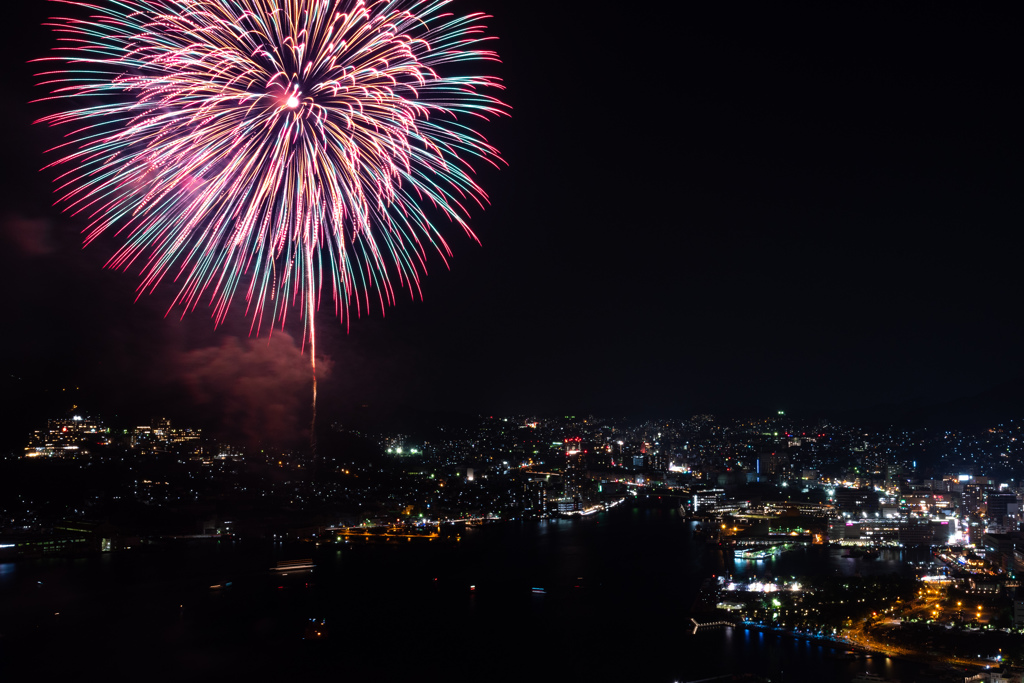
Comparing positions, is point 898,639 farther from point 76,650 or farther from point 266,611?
point 76,650

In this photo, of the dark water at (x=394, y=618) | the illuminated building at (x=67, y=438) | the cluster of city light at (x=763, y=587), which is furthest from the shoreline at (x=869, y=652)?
the illuminated building at (x=67, y=438)

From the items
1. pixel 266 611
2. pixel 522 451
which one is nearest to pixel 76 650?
pixel 266 611

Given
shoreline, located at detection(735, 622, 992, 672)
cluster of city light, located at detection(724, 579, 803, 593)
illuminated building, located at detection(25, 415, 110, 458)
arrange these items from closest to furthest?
shoreline, located at detection(735, 622, 992, 672) < cluster of city light, located at detection(724, 579, 803, 593) < illuminated building, located at detection(25, 415, 110, 458)

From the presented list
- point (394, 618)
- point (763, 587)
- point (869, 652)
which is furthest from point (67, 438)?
point (869, 652)

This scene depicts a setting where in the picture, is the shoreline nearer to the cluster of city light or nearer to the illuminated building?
the cluster of city light

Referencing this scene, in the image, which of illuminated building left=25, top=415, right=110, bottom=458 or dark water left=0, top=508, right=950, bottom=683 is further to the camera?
illuminated building left=25, top=415, right=110, bottom=458

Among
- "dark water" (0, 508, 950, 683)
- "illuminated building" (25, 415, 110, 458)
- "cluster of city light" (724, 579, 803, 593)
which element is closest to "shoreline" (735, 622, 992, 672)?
"dark water" (0, 508, 950, 683)

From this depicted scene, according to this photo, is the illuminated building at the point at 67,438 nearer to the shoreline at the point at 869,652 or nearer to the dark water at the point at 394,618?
the dark water at the point at 394,618

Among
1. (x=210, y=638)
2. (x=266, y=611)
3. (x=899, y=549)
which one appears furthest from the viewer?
(x=899, y=549)
